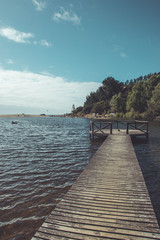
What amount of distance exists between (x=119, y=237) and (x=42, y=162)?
29.8 feet

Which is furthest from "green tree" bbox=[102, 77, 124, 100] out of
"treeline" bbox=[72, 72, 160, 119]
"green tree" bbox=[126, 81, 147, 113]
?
"green tree" bbox=[126, 81, 147, 113]

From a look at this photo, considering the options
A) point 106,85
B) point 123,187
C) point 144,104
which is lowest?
point 123,187

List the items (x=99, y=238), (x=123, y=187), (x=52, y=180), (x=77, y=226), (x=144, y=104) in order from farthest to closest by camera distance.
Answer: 1. (x=144, y=104)
2. (x=52, y=180)
3. (x=123, y=187)
4. (x=77, y=226)
5. (x=99, y=238)

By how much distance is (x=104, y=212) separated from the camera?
13.1 feet

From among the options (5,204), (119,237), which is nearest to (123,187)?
(119,237)

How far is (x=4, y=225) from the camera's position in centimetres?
492

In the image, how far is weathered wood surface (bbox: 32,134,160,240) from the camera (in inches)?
128

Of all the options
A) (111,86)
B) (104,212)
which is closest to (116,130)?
(104,212)

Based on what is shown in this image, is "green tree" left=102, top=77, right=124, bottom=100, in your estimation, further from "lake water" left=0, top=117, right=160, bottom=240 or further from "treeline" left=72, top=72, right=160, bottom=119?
"lake water" left=0, top=117, right=160, bottom=240

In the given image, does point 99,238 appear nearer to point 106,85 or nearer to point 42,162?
point 42,162

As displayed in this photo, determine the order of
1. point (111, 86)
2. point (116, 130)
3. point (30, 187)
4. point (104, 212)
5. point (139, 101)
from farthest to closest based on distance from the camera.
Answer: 1. point (111, 86)
2. point (139, 101)
3. point (116, 130)
4. point (30, 187)
5. point (104, 212)

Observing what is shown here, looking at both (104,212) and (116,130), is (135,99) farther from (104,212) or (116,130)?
(104,212)

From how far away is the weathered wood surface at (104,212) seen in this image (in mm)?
3248

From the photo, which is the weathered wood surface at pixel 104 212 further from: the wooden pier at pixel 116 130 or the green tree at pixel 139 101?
the green tree at pixel 139 101
